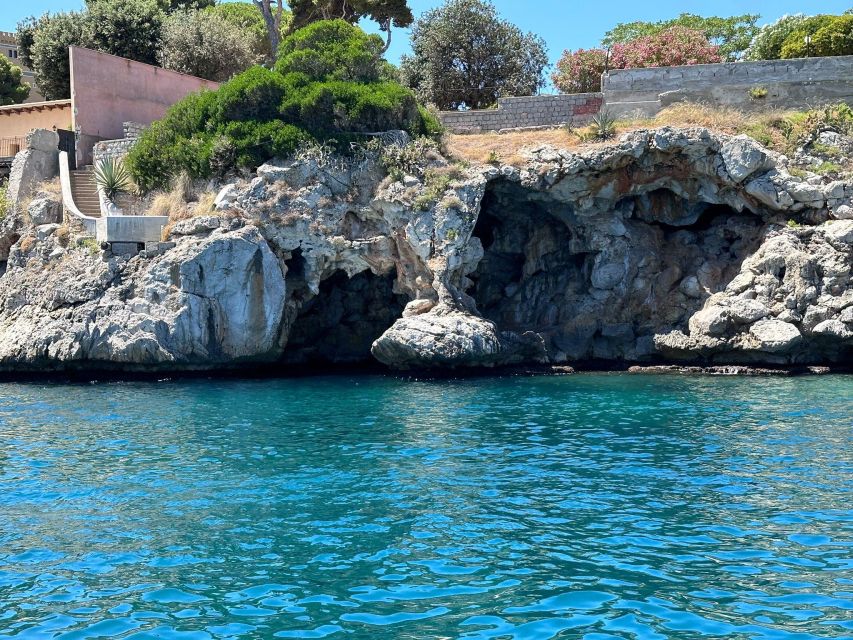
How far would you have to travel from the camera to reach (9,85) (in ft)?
147

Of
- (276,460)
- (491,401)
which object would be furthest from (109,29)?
(276,460)

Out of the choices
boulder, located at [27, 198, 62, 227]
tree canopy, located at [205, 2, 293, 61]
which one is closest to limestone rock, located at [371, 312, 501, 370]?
boulder, located at [27, 198, 62, 227]

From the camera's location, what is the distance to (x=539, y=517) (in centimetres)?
1091

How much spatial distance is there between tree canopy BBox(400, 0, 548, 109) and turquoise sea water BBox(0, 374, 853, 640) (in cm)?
2074

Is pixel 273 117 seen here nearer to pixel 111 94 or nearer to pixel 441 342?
pixel 111 94

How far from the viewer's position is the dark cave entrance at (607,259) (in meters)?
25.7

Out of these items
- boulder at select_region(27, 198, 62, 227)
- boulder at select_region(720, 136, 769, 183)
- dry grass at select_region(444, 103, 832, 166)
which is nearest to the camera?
boulder at select_region(720, 136, 769, 183)

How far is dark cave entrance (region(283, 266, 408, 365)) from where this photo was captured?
2720 cm

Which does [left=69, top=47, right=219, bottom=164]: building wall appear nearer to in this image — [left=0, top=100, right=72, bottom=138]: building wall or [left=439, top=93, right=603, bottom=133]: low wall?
[left=0, top=100, right=72, bottom=138]: building wall

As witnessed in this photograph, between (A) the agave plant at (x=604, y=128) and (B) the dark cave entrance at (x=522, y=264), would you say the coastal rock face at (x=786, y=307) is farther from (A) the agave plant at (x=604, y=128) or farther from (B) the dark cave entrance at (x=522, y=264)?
(A) the agave plant at (x=604, y=128)

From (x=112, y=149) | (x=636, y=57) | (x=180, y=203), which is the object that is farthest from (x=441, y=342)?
(x=636, y=57)

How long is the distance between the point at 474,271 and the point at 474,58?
1382 cm

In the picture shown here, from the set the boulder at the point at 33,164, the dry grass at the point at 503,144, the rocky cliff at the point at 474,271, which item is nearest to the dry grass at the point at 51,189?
the boulder at the point at 33,164

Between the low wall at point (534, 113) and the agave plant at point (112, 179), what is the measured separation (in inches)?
407
